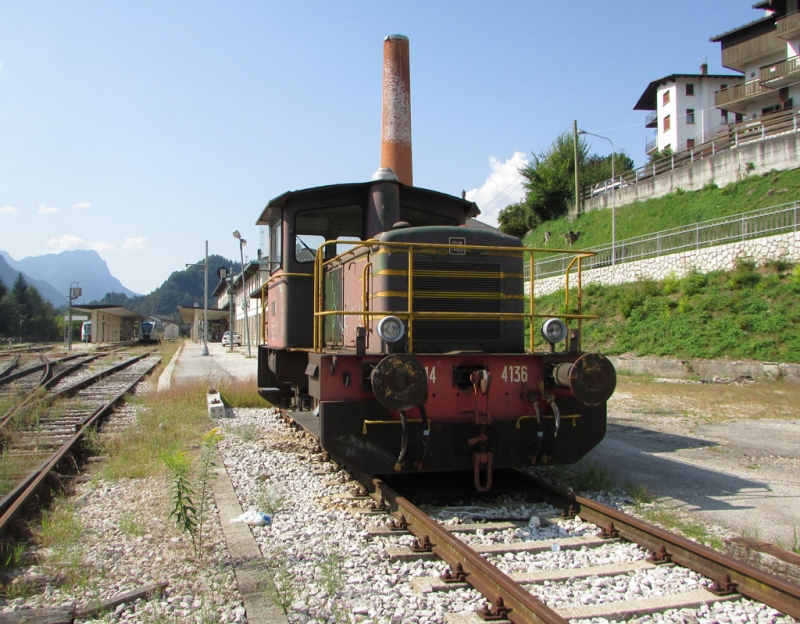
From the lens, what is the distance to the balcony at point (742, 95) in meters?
34.7

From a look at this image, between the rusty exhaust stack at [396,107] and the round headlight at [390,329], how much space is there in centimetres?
1390

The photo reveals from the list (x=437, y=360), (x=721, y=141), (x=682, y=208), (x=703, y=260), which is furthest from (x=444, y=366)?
(x=721, y=141)

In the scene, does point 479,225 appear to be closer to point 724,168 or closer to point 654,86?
point 724,168

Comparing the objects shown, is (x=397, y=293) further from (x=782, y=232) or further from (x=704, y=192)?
(x=704, y=192)

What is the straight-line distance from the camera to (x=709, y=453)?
25.2 ft

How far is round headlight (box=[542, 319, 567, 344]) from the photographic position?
5.89m

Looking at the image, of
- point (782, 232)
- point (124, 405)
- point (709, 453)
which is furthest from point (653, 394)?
point (124, 405)

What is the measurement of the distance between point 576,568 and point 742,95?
39430 mm

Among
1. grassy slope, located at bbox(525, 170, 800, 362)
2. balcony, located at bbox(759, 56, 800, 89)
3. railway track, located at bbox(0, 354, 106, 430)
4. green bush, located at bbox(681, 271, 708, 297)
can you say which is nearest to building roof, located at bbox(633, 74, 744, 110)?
balcony, located at bbox(759, 56, 800, 89)

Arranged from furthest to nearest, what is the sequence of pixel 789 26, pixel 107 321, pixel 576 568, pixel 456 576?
pixel 107 321 → pixel 789 26 → pixel 576 568 → pixel 456 576

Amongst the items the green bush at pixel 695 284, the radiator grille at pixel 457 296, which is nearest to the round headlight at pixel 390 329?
the radiator grille at pixel 457 296

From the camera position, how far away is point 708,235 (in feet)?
73.4

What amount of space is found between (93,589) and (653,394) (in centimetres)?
1250

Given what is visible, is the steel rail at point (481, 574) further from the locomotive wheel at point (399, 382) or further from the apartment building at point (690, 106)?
the apartment building at point (690, 106)
